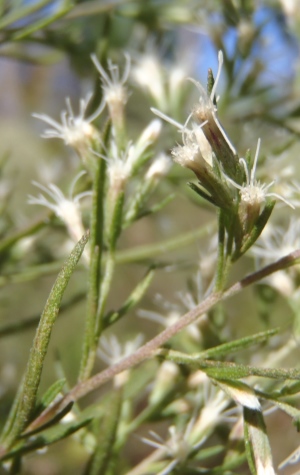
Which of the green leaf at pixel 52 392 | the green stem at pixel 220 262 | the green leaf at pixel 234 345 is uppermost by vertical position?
the green stem at pixel 220 262

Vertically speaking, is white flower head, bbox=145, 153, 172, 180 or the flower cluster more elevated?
white flower head, bbox=145, 153, 172, 180

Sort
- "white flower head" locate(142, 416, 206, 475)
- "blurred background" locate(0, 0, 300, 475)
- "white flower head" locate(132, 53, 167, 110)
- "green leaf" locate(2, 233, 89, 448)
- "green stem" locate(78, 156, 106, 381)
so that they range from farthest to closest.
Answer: "white flower head" locate(132, 53, 167, 110) → "blurred background" locate(0, 0, 300, 475) → "white flower head" locate(142, 416, 206, 475) → "green stem" locate(78, 156, 106, 381) → "green leaf" locate(2, 233, 89, 448)

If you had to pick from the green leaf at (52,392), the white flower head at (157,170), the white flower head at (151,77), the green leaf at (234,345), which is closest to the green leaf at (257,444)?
the green leaf at (234,345)

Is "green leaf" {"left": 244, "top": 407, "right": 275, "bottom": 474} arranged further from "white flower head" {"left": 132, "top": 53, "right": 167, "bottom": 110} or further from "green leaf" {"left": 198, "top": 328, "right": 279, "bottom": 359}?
"white flower head" {"left": 132, "top": 53, "right": 167, "bottom": 110}

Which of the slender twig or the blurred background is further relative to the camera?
the blurred background

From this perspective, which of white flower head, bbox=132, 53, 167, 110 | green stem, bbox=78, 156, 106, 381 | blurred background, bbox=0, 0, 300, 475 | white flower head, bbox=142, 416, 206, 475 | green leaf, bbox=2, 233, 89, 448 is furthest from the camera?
white flower head, bbox=132, 53, 167, 110

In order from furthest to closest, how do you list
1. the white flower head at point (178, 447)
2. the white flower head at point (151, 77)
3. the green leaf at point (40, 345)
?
the white flower head at point (151, 77) < the white flower head at point (178, 447) < the green leaf at point (40, 345)

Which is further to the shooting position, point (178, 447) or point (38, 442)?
point (178, 447)

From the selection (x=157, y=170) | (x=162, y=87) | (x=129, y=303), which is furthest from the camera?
(x=162, y=87)

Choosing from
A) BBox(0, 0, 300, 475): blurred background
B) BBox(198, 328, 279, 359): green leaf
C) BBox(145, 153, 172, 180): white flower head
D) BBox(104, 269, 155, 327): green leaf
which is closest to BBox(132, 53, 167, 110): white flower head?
BBox(0, 0, 300, 475): blurred background

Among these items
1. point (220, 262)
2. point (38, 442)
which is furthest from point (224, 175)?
point (38, 442)

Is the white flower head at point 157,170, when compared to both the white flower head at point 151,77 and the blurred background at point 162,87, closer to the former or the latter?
the blurred background at point 162,87

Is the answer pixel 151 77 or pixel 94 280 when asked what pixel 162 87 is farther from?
pixel 94 280
